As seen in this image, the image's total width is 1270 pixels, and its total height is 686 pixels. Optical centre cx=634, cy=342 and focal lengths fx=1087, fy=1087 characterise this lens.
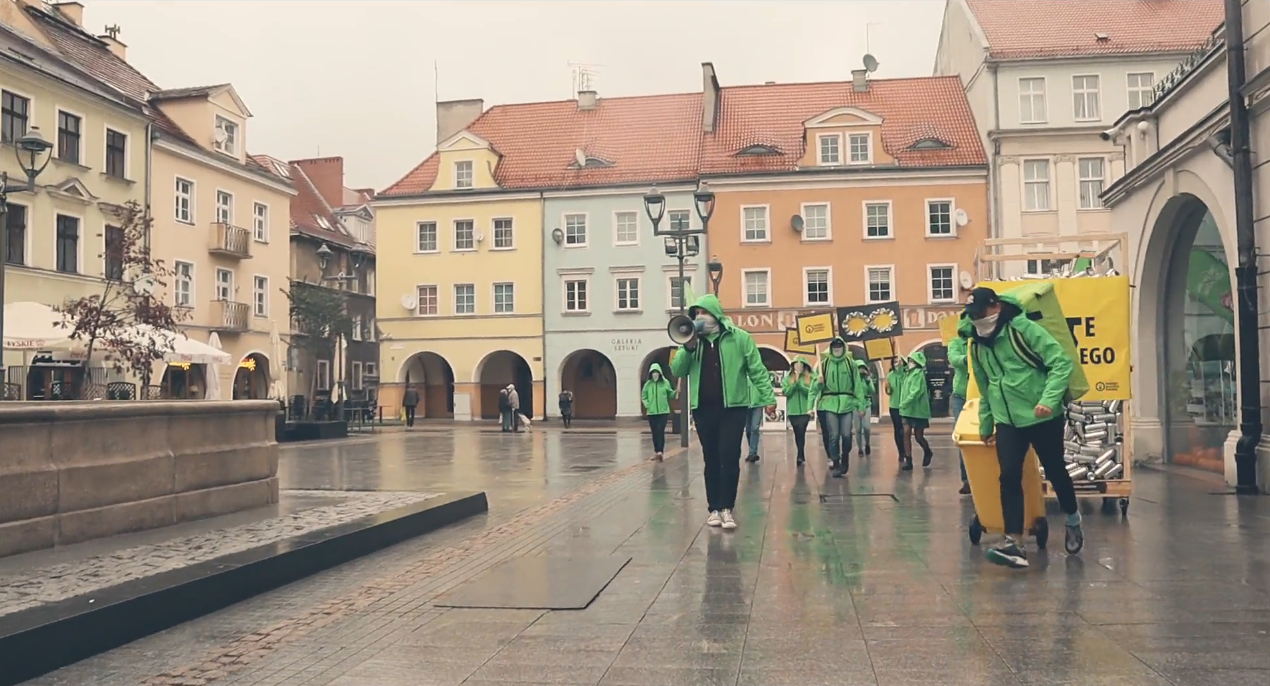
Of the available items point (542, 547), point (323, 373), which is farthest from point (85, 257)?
point (542, 547)

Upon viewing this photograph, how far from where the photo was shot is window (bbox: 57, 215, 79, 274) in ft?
105

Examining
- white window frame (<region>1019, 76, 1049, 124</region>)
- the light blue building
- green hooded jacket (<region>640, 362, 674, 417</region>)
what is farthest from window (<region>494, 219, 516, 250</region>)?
green hooded jacket (<region>640, 362, 674, 417</region>)

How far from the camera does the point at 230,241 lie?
40.4 metres

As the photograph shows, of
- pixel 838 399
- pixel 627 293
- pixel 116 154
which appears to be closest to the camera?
pixel 838 399

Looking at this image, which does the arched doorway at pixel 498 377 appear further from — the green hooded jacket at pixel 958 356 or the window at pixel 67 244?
the green hooded jacket at pixel 958 356

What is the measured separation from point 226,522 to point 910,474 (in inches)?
367

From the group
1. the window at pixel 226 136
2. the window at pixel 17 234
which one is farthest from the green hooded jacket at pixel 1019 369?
the window at pixel 226 136

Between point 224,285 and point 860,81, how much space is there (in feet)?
93.8

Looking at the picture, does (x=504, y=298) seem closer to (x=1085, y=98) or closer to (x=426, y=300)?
(x=426, y=300)

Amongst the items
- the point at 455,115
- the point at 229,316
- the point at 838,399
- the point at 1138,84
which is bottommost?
the point at 838,399

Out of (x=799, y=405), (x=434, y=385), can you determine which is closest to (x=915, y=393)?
(x=799, y=405)

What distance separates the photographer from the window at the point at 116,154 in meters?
33.9

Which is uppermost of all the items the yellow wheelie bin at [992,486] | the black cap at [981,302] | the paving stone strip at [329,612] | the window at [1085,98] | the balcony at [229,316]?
the window at [1085,98]

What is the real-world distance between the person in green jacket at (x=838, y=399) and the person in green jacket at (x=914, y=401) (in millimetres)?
705
